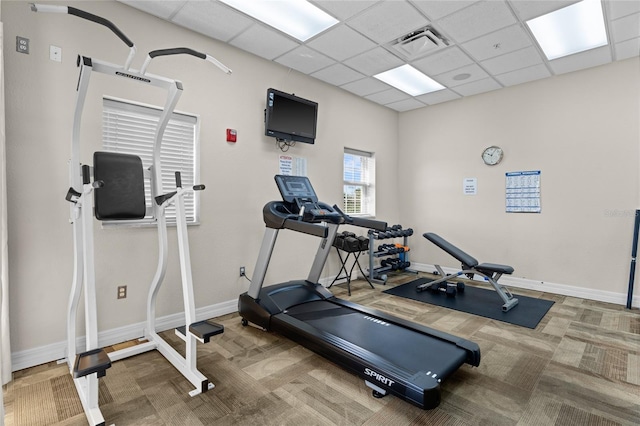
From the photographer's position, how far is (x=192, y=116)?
3441 mm

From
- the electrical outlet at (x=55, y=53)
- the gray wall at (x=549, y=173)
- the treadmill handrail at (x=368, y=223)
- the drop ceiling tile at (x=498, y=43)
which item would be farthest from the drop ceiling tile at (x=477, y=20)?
the electrical outlet at (x=55, y=53)

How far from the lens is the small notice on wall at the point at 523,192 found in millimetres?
4758

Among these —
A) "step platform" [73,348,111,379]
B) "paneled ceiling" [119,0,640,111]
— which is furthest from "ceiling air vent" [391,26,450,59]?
"step platform" [73,348,111,379]

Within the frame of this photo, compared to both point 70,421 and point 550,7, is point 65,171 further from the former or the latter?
point 550,7

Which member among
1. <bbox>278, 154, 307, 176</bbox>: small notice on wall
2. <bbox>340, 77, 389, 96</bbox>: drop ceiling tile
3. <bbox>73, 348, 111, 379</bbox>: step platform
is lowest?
<bbox>73, 348, 111, 379</bbox>: step platform

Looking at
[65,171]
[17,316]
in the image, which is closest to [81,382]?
[17,316]

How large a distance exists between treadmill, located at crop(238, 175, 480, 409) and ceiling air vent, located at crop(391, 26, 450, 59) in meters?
1.90

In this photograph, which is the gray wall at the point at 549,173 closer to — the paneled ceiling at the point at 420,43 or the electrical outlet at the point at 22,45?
the paneled ceiling at the point at 420,43

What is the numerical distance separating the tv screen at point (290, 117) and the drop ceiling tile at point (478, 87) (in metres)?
2.35

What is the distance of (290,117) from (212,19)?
1.36m

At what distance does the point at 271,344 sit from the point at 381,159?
13.0 feet

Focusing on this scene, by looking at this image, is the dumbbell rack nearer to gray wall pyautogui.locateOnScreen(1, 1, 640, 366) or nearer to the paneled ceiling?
gray wall pyautogui.locateOnScreen(1, 1, 640, 366)

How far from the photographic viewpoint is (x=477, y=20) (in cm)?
323

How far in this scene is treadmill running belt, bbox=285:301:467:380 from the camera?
2.26 meters
